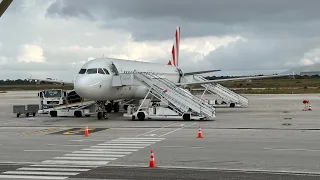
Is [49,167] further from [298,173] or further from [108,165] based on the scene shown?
[298,173]

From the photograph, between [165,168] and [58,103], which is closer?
[165,168]

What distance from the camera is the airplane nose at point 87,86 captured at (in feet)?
91.8

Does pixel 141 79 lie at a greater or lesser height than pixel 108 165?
greater

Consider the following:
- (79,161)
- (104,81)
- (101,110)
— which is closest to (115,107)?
(101,110)

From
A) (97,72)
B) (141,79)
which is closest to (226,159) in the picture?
(97,72)

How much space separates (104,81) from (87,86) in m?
1.59

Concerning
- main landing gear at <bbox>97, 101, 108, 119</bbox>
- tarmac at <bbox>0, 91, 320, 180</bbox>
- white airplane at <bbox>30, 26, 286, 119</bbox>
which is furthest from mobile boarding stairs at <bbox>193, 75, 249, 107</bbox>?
tarmac at <bbox>0, 91, 320, 180</bbox>

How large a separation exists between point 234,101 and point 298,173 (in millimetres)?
36173

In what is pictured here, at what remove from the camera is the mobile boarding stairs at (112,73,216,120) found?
2923 centimetres

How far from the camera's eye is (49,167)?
12375 millimetres

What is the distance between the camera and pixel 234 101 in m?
46.8

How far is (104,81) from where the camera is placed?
95.9 ft

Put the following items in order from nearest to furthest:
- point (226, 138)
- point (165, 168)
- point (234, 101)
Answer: point (165, 168), point (226, 138), point (234, 101)

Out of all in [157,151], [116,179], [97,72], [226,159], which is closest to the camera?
[116,179]
